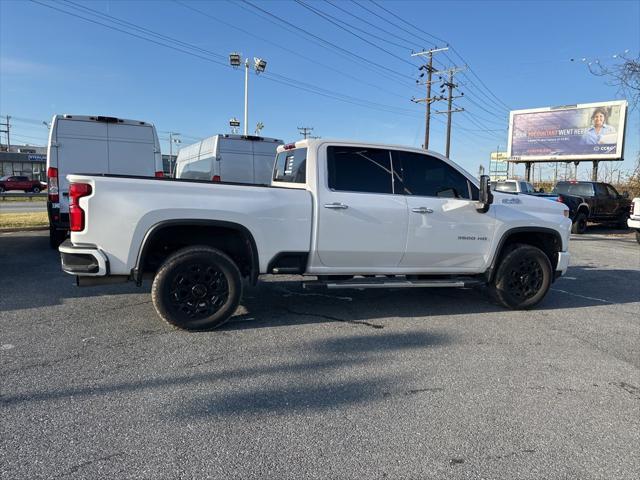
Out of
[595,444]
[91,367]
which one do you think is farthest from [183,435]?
[595,444]

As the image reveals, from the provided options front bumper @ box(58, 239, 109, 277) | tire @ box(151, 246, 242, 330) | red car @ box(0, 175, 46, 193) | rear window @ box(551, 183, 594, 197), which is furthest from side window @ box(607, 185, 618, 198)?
red car @ box(0, 175, 46, 193)

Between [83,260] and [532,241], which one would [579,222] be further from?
[83,260]

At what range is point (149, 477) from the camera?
8.20ft

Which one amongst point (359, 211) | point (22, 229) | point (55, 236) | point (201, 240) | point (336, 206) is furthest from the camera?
point (22, 229)

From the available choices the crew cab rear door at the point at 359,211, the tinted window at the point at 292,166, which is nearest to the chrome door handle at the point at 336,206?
the crew cab rear door at the point at 359,211

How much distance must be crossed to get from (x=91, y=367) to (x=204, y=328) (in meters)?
1.17

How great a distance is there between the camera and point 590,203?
18188mm

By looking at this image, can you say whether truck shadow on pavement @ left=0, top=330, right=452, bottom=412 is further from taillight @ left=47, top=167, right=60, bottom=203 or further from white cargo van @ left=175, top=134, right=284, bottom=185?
white cargo van @ left=175, top=134, right=284, bottom=185

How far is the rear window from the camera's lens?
18516 mm

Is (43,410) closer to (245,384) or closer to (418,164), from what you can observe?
(245,384)

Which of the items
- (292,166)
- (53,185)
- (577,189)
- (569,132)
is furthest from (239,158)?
(569,132)

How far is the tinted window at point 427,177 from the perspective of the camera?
18.6 feet

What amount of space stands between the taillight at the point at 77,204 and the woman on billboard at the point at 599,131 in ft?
125

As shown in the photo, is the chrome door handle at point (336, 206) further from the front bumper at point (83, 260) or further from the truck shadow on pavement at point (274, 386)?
the front bumper at point (83, 260)
